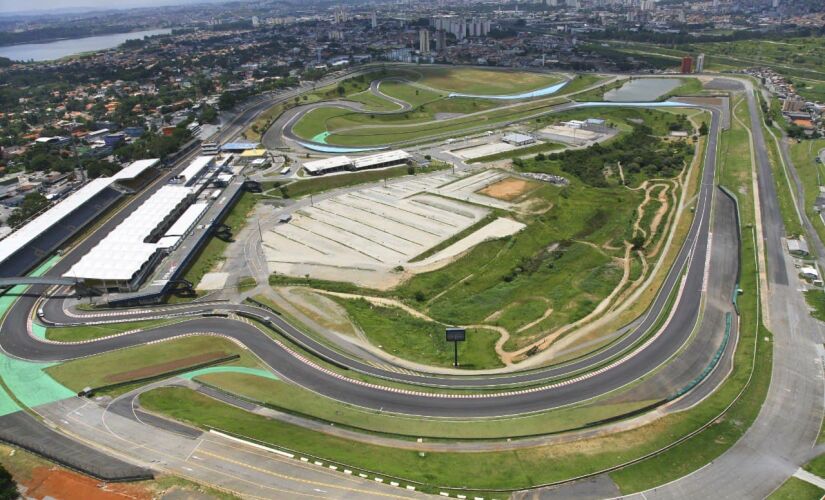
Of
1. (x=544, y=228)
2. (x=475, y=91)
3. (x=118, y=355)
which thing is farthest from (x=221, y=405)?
(x=475, y=91)

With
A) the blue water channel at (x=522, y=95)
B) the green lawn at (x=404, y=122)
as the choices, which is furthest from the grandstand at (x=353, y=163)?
the blue water channel at (x=522, y=95)

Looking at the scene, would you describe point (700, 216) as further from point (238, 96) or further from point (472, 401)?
point (238, 96)

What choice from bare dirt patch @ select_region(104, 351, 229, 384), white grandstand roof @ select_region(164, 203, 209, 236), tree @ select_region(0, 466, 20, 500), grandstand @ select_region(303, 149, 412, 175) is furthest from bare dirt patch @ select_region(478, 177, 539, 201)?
tree @ select_region(0, 466, 20, 500)

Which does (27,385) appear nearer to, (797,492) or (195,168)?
(797,492)

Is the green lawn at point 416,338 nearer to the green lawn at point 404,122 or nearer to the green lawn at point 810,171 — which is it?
the green lawn at point 810,171

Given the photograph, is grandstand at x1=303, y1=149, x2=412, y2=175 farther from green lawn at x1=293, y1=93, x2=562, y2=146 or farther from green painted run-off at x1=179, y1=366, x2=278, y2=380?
green painted run-off at x1=179, y1=366, x2=278, y2=380

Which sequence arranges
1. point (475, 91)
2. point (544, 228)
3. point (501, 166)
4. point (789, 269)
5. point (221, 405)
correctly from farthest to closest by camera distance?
1. point (475, 91)
2. point (501, 166)
3. point (544, 228)
4. point (789, 269)
5. point (221, 405)
